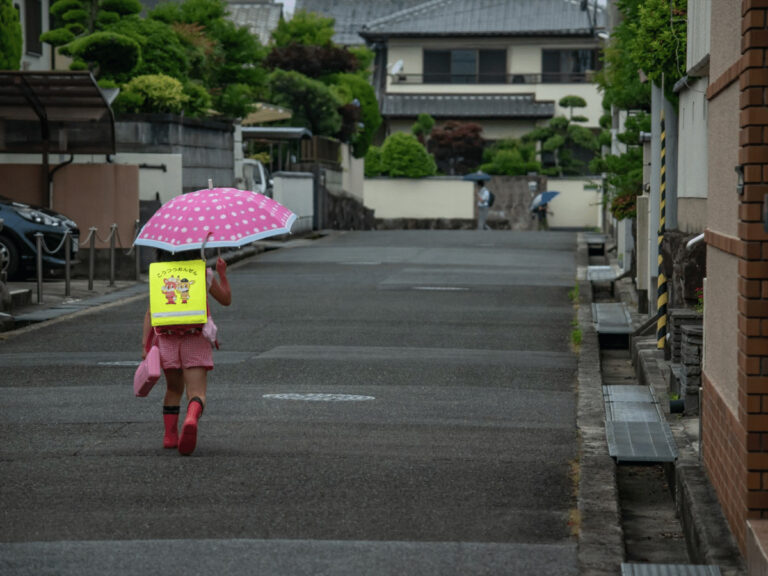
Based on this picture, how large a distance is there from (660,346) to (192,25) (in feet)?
81.2

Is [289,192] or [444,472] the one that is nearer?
[444,472]

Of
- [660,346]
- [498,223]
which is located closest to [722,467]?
[660,346]

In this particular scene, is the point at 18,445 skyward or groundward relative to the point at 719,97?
groundward

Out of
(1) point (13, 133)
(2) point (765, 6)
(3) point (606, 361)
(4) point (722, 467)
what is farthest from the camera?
(1) point (13, 133)

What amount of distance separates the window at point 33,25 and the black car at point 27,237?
→ 12.8 metres

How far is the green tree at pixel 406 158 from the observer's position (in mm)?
55750

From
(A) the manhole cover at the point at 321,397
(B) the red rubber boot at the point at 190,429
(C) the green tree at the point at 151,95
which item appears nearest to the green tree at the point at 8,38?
(C) the green tree at the point at 151,95

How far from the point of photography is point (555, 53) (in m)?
62.3

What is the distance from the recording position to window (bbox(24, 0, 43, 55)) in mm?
33094

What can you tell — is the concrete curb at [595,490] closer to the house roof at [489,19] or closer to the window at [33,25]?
the window at [33,25]

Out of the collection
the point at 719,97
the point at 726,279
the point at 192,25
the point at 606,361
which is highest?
the point at 192,25

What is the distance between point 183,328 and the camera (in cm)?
866

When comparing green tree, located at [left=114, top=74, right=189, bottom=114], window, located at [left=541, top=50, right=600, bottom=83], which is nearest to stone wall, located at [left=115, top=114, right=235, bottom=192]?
green tree, located at [left=114, top=74, right=189, bottom=114]

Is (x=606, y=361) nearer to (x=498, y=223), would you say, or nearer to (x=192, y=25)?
(x=192, y=25)
